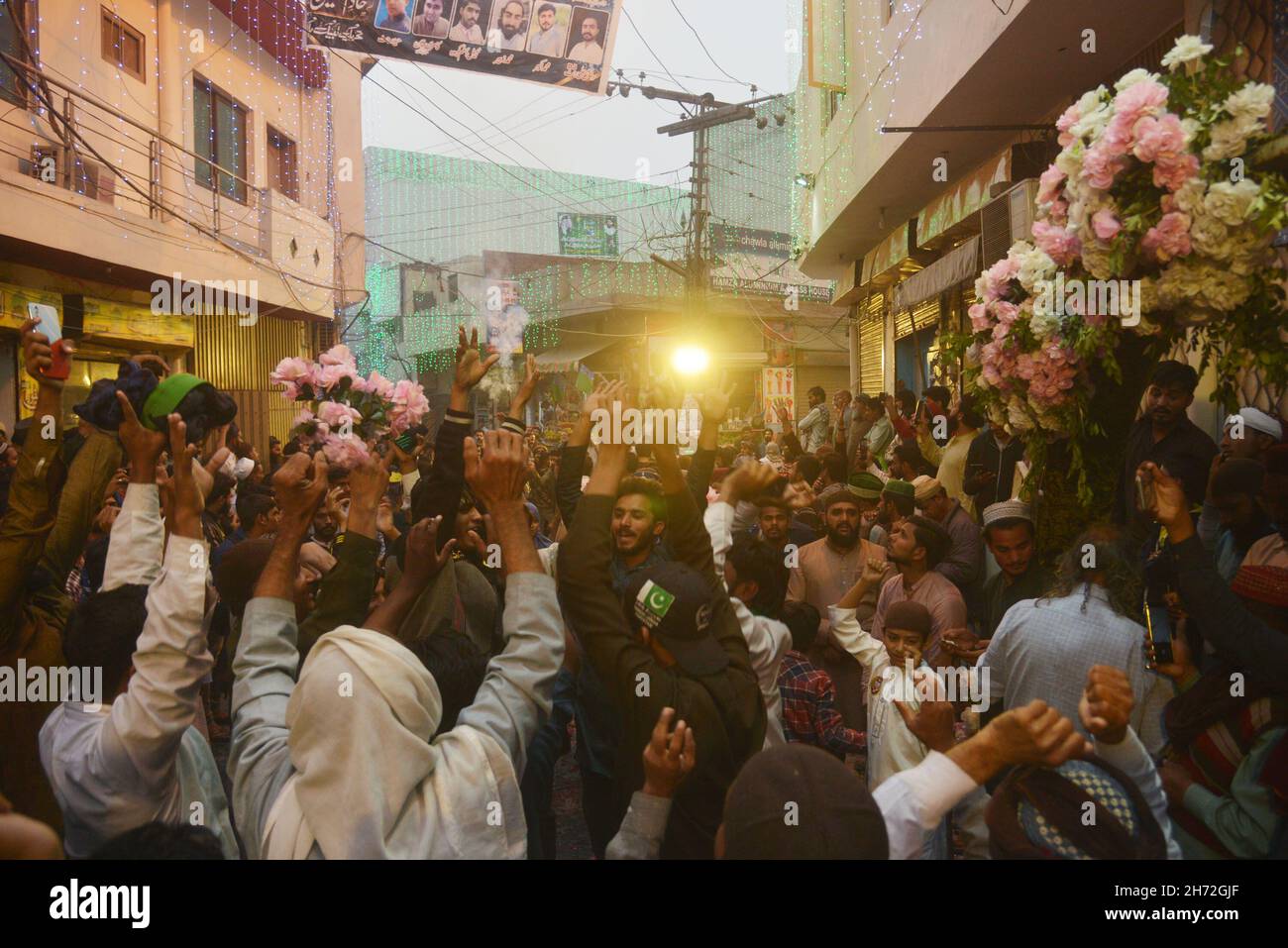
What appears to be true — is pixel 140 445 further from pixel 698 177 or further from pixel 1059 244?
pixel 698 177

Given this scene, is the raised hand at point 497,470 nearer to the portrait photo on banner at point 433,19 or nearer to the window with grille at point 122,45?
the portrait photo on banner at point 433,19

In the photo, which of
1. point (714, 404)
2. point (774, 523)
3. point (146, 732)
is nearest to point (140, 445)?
point (146, 732)

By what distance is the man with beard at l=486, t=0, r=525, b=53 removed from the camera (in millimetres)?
10383

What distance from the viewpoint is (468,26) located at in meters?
10.4

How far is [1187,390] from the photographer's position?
427cm

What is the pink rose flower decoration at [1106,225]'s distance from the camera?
298 cm

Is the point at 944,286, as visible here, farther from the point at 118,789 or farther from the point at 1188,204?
the point at 118,789

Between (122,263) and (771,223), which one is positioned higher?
(771,223)

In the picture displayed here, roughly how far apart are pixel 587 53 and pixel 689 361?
234 inches

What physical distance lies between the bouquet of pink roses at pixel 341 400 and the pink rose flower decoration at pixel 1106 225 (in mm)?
3015

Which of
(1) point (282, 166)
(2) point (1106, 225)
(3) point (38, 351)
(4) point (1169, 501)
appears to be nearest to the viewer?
(4) point (1169, 501)

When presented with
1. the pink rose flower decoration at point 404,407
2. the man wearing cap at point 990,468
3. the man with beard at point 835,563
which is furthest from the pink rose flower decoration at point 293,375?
the man wearing cap at point 990,468
